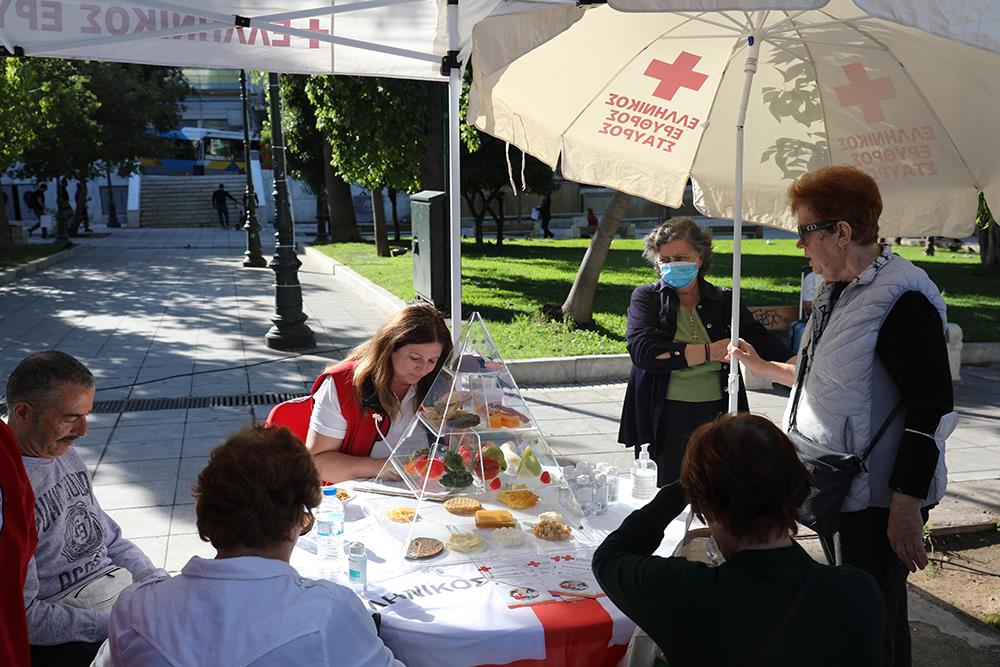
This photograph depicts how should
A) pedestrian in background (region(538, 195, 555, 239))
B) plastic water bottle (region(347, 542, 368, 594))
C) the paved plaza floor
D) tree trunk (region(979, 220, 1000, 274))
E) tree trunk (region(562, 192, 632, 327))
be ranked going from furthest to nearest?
pedestrian in background (region(538, 195, 555, 239)) < tree trunk (region(979, 220, 1000, 274)) < tree trunk (region(562, 192, 632, 327)) < the paved plaza floor < plastic water bottle (region(347, 542, 368, 594))

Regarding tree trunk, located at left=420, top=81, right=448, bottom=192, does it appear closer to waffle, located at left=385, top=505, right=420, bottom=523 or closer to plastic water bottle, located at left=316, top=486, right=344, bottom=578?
waffle, located at left=385, top=505, right=420, bottom=523

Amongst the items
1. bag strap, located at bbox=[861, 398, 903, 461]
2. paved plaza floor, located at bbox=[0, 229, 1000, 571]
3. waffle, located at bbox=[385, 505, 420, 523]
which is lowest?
paved plaza floor, located at bbox=[0, 229, 1000, 571]

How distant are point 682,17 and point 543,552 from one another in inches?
96.8

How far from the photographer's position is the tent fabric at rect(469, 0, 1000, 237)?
11.6 feet

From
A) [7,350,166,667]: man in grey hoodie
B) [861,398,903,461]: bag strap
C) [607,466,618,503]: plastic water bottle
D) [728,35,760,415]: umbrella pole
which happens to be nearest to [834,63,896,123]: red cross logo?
[728,35,760,415]: umbrella pole

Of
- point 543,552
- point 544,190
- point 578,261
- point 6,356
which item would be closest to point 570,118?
point 543,552

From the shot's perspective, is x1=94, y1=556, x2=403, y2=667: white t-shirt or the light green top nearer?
x1=94, y1=556, x2=403, y2=667: white t-shirt

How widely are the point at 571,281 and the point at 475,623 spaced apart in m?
14.2

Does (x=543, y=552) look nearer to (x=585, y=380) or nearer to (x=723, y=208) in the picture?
(x=723, y=208)

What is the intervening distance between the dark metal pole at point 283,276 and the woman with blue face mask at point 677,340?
723 centimetres

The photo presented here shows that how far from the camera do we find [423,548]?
271 cm

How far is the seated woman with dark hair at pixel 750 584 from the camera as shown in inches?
71.8

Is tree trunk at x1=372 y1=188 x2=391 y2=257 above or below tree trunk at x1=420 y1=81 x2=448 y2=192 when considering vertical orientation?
below

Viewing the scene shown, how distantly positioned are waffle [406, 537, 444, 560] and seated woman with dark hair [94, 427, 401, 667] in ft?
2.45
